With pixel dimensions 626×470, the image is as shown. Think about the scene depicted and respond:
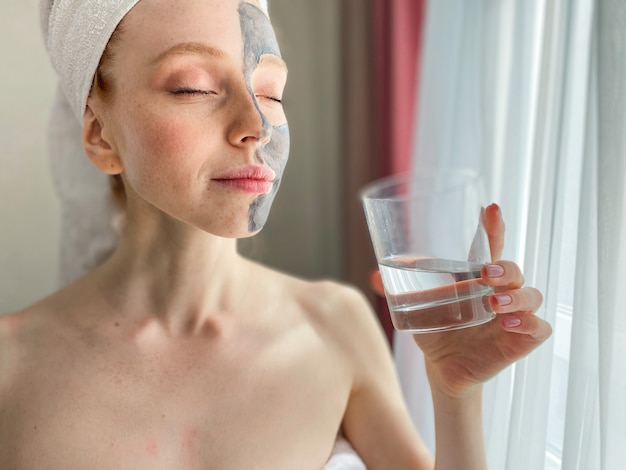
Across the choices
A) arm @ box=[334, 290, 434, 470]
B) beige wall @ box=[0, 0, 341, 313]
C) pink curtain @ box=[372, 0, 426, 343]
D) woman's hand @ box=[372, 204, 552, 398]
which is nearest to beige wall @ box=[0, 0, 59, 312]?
beige wall @ box=[0, 0, 341, 313]

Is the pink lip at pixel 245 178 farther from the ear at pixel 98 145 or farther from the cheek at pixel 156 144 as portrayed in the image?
the ear at pixel 98 145

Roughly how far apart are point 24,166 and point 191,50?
45 centimetres

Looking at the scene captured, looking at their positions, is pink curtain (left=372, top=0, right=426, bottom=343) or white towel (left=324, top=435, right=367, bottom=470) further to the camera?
pink curtain (left=372, top=0, right=426, bottom=343)

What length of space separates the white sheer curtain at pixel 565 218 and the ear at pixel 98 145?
55 cm

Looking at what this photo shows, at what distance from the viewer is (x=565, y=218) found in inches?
29.7

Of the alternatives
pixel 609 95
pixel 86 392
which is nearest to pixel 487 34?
pixel 609 95

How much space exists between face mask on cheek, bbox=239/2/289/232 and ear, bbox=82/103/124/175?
0.21 metres

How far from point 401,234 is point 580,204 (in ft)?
1.01

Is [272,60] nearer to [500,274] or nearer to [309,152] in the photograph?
[500,274]

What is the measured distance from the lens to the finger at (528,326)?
68 cm

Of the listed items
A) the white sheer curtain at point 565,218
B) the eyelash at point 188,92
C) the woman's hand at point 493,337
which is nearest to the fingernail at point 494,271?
the woman's hand at point 493,337

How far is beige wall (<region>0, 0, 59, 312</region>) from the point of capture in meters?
0.93

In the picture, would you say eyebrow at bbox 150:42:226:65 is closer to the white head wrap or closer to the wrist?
the white head wrap

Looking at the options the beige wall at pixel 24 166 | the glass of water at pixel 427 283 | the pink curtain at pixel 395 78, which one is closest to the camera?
the glass of water at pixel 427 283
